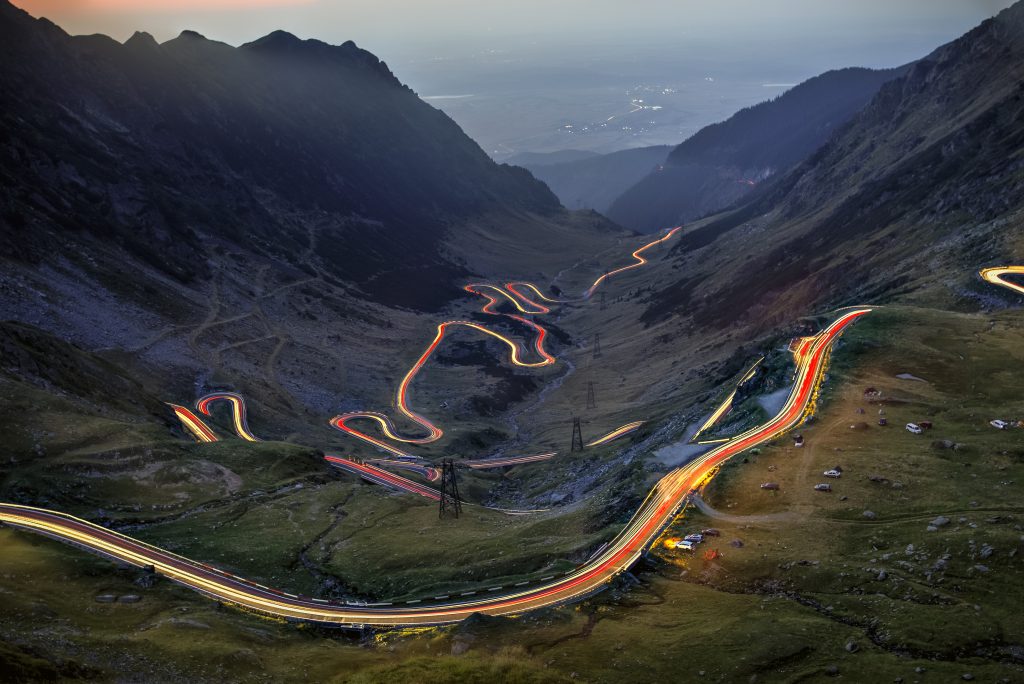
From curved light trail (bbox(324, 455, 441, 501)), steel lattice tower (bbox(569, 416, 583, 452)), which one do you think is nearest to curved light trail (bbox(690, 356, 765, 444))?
steel lattice tower (bbox(569, 416, 583, 452))

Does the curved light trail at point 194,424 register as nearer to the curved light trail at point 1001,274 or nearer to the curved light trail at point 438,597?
the curved light trail at point 438,597

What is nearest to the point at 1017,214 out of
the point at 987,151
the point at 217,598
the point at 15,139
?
the point at 987,151

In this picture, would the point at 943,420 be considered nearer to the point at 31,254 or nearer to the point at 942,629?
the point at 942,629

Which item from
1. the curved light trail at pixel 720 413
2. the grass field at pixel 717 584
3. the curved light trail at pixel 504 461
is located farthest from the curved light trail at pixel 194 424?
the curved light trail at pixel 720 413

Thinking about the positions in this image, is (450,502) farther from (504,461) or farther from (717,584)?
(717,584)

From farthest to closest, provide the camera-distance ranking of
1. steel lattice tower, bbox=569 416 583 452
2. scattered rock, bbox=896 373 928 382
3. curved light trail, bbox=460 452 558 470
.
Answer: curved light trail, bbox=460 452 558 470 < steel lattice tower, bbox=569 416 583 452 < scattered rock, bbox=896 373 928 382

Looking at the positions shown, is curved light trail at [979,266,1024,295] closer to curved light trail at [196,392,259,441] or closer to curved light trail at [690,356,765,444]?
curved light trail at [690,356,765,444]
